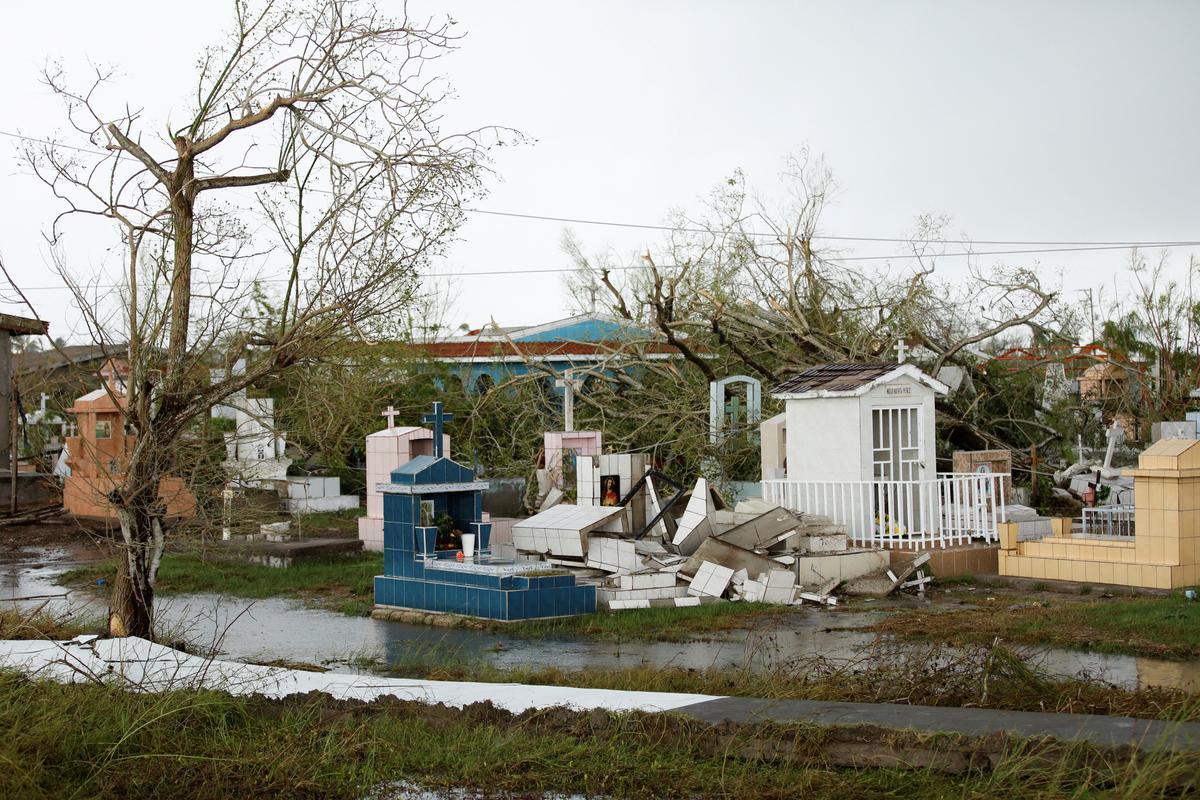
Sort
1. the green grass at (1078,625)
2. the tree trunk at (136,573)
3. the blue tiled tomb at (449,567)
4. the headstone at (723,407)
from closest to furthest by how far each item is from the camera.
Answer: the tree trunk at (136,573)
the green grass at (1078,625)
the blue tiled tomb at (449,567)
the headstone at (723,407)

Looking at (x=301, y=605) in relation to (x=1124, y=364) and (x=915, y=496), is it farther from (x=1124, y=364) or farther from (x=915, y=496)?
(x=1124, y=364)

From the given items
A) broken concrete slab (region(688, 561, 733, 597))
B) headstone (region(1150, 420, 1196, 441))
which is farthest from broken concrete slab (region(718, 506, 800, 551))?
headstone (region(1150, 420, 1196, 441))

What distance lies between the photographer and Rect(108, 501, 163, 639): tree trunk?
944 cm

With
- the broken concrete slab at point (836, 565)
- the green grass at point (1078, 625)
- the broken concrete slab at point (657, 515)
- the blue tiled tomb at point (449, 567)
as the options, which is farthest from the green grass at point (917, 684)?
the broken concrete slab at point (657, 515)

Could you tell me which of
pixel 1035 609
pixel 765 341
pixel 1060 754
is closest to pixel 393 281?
pixel 1060 754

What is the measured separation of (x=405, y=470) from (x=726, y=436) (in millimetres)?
8624

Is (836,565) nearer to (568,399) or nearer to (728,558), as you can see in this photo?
(728,558)

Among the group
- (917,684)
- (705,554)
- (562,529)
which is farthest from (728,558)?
(917,684)

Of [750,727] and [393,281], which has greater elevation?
[393,281]

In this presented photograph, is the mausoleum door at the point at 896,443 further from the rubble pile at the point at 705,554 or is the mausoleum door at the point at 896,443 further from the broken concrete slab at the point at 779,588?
the broken concrete slab at the point at 779,588

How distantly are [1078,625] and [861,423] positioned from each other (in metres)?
5.30

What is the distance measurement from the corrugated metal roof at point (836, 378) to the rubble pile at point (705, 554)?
1.96 meters

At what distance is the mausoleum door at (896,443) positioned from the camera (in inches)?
657

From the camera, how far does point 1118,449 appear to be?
82.1ft
